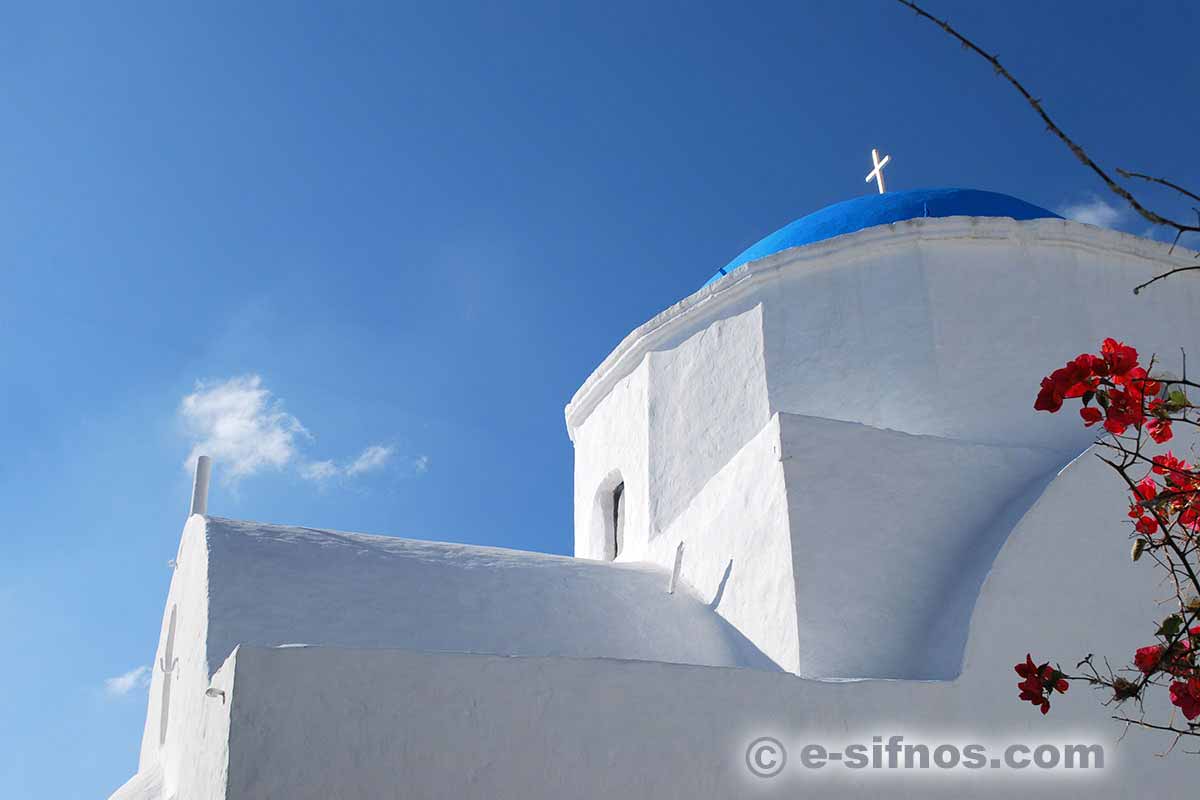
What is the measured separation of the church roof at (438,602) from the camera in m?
5.34

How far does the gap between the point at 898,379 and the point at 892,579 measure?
5.39ft

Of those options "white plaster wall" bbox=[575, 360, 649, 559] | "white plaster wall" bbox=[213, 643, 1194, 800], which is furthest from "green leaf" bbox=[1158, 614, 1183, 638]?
"white plaster wall" bbox=[575, 360, 649, 559]

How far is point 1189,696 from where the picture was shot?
2.33 metres

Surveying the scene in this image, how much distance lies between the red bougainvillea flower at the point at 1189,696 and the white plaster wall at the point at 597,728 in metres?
2.60

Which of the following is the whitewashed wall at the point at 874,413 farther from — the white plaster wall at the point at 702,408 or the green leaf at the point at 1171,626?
the green leaf at the point at 1171,626

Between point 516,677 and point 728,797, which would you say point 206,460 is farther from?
point 728,797

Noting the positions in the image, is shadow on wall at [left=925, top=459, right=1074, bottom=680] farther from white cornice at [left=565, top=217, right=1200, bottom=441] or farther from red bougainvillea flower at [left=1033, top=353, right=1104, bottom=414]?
red bougainvillea flower at [left=1033, top=353, right=1104, bottom=414]

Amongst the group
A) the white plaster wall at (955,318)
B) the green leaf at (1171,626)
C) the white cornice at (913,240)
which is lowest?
the green leaf at (1171,626)

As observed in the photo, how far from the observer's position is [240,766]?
4062 mm

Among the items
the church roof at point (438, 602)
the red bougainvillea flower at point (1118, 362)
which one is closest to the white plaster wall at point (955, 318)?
the church roof at point (438, 602)

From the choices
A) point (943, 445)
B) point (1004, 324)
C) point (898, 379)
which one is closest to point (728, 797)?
point (943, 445)

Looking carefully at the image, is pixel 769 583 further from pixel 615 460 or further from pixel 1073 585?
pixel 615 460

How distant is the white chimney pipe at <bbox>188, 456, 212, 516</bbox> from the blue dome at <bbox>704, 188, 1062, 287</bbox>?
3633mm

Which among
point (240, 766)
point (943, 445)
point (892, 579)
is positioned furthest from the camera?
point (943, 445)
